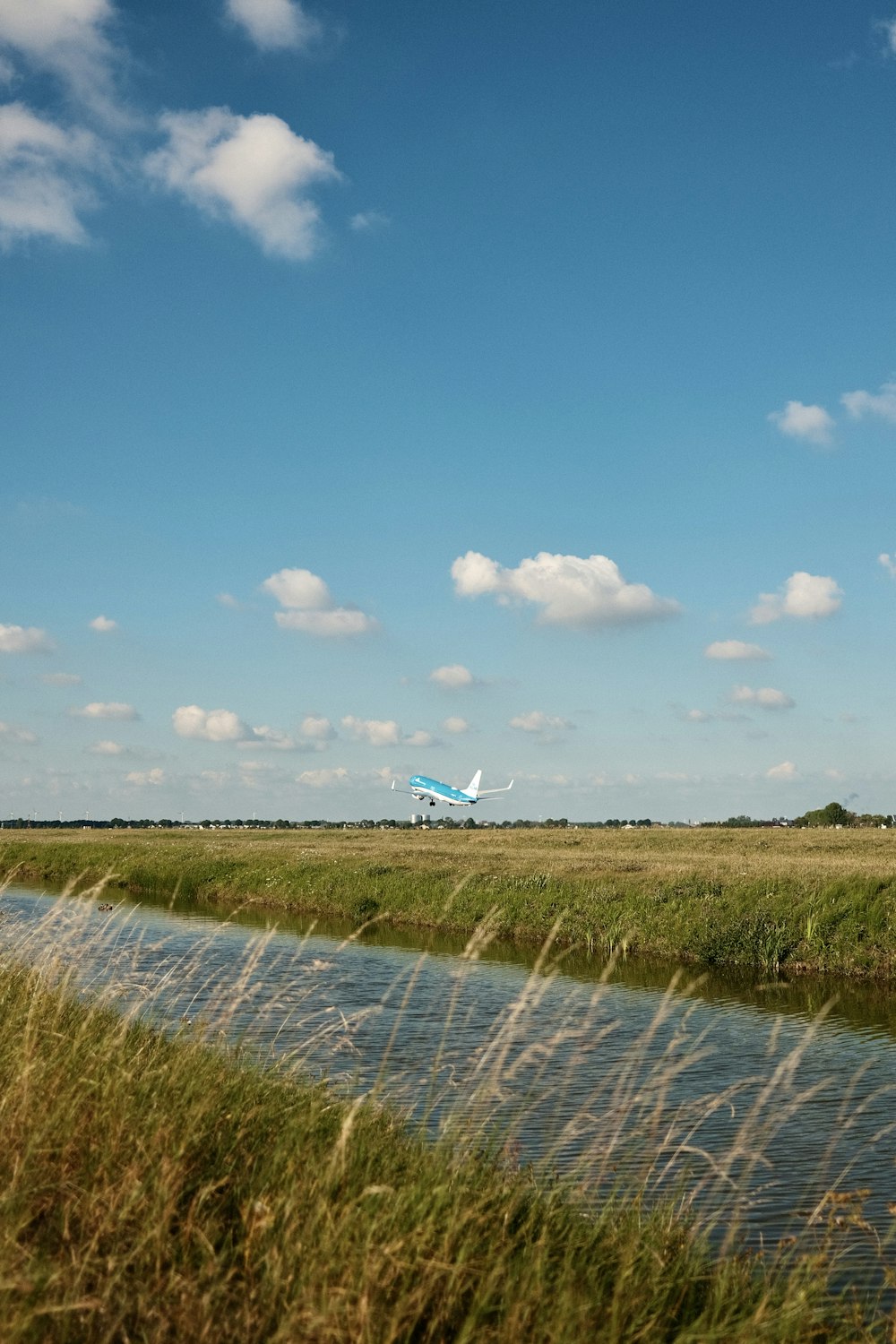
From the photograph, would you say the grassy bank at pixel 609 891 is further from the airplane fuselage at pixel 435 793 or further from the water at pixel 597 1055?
the airplane fuselage at pixel 435 793

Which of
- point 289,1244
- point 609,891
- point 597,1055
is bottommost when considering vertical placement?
point 597,1055

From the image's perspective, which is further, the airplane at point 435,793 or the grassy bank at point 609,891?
the airplane at point 435,793

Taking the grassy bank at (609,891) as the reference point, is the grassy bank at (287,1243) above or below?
above

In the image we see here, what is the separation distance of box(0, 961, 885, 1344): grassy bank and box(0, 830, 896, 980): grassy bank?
718cm

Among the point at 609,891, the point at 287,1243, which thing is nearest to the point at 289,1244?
the point at 287,1243

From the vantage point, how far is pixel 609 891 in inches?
1232

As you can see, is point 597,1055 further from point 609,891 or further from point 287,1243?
point 609,891

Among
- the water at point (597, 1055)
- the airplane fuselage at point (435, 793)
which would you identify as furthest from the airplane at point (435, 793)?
the water at point (597, 1055)

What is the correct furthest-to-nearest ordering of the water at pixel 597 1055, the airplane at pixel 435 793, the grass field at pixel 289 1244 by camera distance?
the airplane at pixel 435 793 → the water at pixel 597 1055 → the grass field at pixel 289 1244

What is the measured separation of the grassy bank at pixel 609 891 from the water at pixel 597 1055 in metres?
1.87

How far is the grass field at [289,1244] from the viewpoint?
435cm

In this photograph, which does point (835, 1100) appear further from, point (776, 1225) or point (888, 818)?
point (888, 818)

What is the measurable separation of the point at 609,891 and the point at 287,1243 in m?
27.5

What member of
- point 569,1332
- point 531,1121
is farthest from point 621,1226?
point 531,1121
